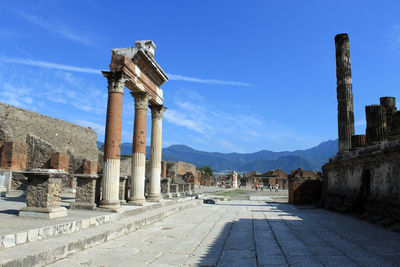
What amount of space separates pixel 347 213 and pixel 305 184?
17.1 feet

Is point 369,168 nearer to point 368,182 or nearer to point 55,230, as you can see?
point 368,182

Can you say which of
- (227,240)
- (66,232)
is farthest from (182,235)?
(66,232)

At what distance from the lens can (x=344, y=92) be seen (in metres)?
16.2

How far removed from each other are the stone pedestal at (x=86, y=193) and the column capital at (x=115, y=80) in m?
2.57

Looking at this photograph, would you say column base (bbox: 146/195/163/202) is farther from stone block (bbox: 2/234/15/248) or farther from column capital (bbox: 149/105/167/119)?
stone block (bbox: 2/234/15/248)

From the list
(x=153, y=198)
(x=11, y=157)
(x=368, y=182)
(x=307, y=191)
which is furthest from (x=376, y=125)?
(x=11, y=157)

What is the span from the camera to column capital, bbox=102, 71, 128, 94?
9516mm

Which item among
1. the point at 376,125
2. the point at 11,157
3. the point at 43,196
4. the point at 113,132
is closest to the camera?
the point at 43,196

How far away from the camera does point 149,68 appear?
12094 millimetres

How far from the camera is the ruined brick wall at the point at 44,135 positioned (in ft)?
77.5

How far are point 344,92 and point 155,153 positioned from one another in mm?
10032

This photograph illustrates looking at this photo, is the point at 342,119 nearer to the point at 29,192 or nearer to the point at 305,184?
the point at 305,184

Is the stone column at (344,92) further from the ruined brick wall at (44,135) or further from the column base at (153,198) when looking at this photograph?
the ruined brick wall at (44,135)

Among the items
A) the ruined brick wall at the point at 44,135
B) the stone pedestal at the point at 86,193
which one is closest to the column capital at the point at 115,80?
the stone pedestal at the point at 86,193
